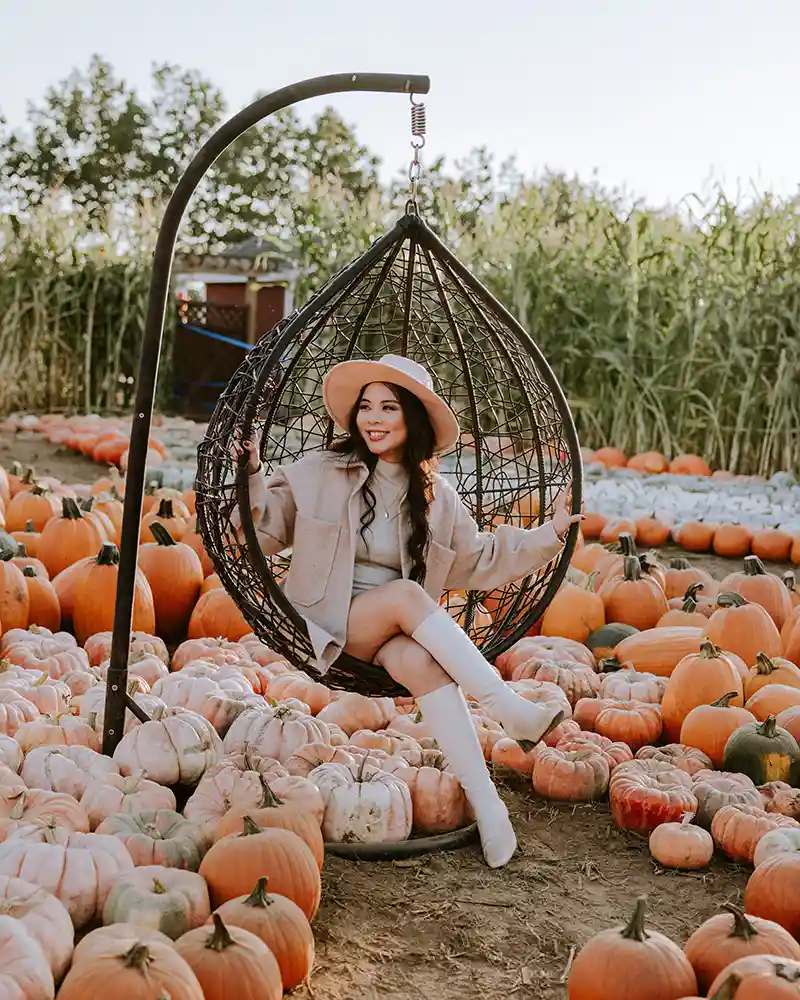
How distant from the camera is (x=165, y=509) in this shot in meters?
5.16

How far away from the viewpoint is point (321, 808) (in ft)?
9.00

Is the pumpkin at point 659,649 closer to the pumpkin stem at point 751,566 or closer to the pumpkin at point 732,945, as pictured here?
the pumpkin stem at point 751,566

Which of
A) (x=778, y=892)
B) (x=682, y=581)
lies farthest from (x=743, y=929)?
(x=682, y=581)

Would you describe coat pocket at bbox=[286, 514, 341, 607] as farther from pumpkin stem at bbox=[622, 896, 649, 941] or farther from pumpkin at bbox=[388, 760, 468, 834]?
pumpkin stem at bbox=[622, 896, 649, 941]

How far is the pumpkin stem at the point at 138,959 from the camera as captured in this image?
1799 mm

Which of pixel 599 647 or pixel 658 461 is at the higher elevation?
pixel 658 461

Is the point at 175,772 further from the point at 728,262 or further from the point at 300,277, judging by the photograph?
the point at 300,277

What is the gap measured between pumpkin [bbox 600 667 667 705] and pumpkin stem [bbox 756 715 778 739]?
617mm

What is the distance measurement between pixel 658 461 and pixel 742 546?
2.49m

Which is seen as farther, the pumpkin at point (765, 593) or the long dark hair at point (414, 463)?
the pumpkin at point (765, 593)

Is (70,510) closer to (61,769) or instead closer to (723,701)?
(61,769)

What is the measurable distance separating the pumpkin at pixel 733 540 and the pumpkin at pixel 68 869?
4.72m

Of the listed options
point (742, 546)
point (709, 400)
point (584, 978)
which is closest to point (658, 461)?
point (709, 400)

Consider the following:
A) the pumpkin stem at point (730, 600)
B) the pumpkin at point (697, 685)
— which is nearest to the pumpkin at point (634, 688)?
the pumpkin at point (697, 685)
